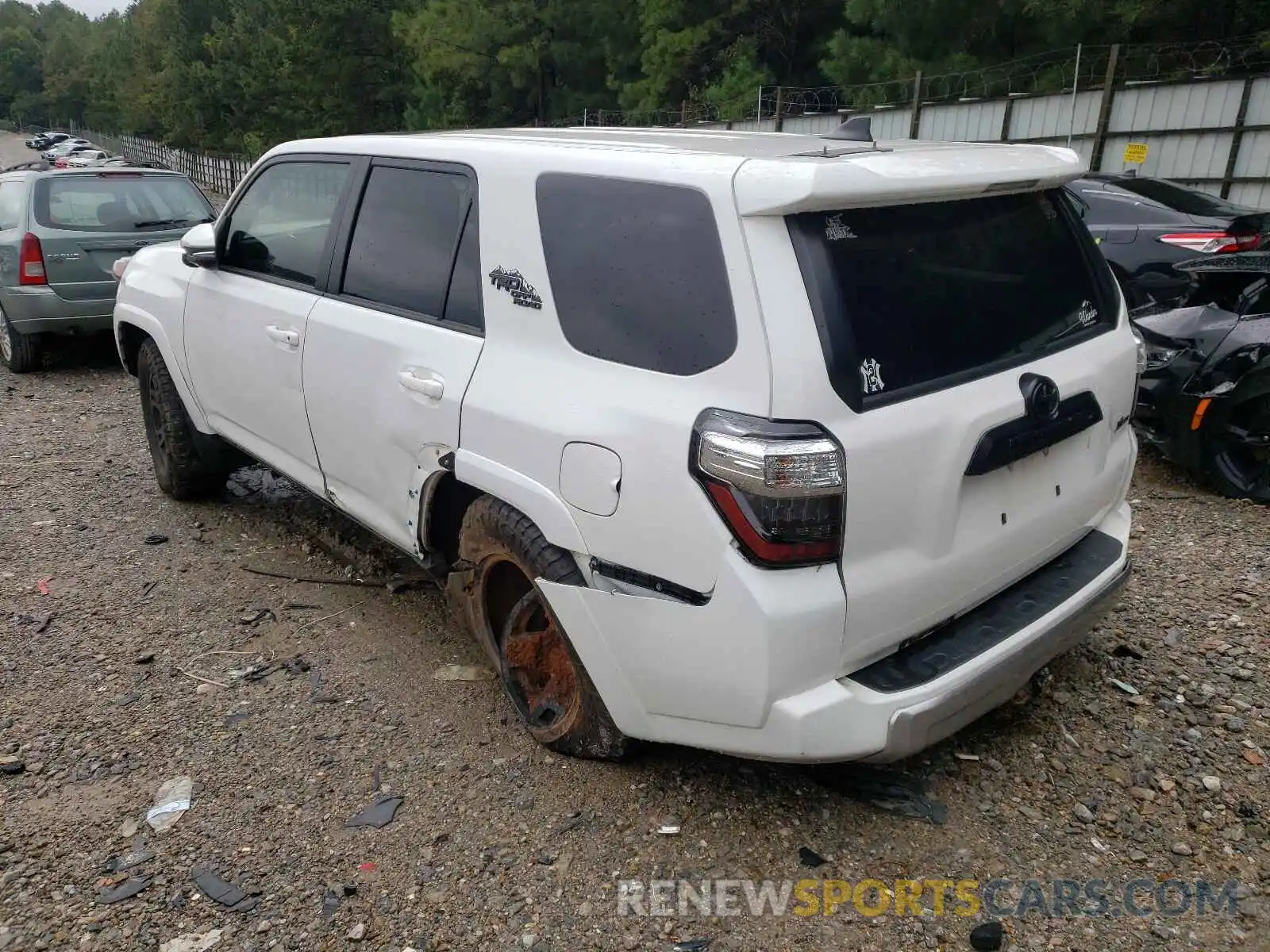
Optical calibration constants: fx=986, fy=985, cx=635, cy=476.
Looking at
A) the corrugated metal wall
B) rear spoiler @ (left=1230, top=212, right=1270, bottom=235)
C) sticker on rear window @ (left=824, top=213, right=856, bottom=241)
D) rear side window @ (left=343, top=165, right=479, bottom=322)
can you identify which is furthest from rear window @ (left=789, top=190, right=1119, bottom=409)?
the corrugated metal wall

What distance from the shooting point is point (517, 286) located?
275cm

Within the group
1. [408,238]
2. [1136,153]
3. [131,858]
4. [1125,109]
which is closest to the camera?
[131,858]

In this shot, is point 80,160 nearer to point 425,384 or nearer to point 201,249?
point 201,249

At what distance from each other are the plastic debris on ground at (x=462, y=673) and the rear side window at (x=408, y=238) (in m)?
1.30

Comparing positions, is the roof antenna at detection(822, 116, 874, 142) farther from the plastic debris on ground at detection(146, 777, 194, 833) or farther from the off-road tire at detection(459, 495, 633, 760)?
the plastic debris on ground at detection(146, 777, 194, 833)

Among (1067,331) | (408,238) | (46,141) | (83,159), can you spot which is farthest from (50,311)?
(46,141)

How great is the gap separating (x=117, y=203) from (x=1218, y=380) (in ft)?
27.0

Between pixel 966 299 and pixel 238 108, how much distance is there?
42.9 m

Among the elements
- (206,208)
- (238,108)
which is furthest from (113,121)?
(206,208)

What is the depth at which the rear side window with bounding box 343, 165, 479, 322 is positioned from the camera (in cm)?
307

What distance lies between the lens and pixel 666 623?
7.77 ft

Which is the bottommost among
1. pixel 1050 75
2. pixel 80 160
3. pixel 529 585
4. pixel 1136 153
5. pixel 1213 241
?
pixel 529 585

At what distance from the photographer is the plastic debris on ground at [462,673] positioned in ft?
11.6

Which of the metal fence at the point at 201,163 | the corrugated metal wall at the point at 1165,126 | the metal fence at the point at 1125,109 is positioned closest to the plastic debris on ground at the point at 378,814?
the metal fence at the point at 1125,109
